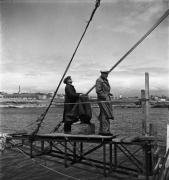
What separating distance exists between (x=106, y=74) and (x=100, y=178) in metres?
8.13

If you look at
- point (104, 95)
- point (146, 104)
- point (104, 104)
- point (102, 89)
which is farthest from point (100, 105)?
point (146, 104)

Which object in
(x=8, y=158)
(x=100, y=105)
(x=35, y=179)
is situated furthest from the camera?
(x=8, y=158)

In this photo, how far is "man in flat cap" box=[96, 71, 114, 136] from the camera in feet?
41.2

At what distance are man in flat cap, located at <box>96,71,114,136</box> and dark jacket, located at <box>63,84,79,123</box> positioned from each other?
1.15 metres

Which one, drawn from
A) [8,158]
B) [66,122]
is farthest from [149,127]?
[8,158]

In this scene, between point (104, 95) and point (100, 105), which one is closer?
point (100, 105)

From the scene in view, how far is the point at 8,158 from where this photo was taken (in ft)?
84.7

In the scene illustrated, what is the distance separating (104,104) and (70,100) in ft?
5.72

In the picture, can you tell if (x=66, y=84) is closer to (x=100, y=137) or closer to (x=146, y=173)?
(x=100, y=137)

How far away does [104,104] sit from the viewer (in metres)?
12.5

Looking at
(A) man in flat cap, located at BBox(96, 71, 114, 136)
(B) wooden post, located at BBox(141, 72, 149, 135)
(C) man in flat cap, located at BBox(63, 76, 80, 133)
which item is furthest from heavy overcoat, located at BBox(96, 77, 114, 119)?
(B) wooden post, located at BBox(141, 72, 149, 135)

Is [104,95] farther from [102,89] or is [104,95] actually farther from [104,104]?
[104,104]

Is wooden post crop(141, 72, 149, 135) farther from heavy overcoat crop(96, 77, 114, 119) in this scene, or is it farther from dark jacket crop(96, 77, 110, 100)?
dark jacket crop(96, 77, 110, 100)

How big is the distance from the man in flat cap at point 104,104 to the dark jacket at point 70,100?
1147 millimetres
